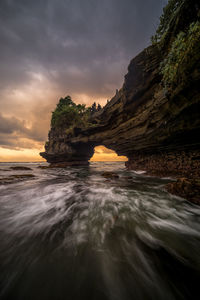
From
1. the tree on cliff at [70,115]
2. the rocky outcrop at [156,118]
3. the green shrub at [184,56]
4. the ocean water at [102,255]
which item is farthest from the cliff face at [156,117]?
the tree on cliff at [70,115]

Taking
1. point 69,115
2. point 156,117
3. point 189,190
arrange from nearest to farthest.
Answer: point 189,190, point 156,117, point 69,115

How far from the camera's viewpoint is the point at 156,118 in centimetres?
695

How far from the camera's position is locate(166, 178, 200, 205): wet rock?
3.20 m

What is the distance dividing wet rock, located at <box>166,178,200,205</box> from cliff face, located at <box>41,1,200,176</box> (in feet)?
8.76

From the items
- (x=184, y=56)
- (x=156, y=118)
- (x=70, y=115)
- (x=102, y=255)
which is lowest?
(x=102, y=255)

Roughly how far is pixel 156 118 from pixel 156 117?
0.06m

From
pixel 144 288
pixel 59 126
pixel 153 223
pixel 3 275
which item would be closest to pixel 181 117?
pixel 153 223

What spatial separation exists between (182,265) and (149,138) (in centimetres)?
779

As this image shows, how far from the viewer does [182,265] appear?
134 cm

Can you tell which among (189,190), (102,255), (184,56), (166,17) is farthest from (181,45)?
(102,255)

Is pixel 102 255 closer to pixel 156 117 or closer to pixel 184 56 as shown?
pixel 184 56

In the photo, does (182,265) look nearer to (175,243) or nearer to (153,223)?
(175,243)

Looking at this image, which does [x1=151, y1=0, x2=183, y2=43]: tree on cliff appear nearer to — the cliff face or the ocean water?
the cliff face

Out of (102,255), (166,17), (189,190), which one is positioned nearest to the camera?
(102,255)
